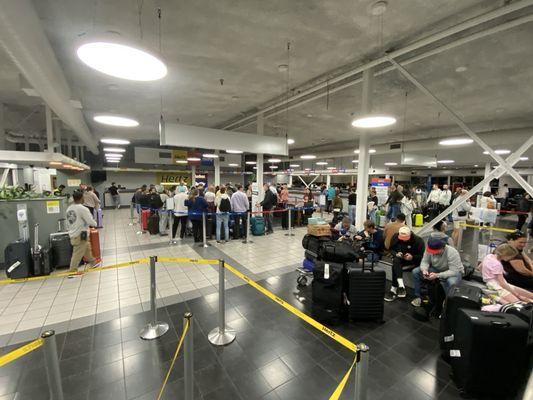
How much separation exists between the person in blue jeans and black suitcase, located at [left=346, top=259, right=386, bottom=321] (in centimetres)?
81

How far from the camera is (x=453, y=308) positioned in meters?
2.61

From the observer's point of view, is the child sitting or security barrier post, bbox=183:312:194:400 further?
the child sitting

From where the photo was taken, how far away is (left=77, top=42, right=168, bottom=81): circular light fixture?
207cm

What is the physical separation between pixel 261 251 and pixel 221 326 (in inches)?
141

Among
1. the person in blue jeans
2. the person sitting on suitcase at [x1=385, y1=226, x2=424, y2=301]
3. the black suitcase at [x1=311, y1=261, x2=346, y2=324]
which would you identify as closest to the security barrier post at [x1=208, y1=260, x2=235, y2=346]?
the black suitcase at [x1=311, y1=261, x2=346, y2=324]

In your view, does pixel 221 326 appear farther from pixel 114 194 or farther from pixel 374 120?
pixel 114 194

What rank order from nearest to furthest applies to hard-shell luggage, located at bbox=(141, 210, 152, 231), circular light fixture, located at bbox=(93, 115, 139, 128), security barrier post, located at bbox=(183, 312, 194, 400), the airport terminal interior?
security barrier post, located at bbox=(183, 312, 194, 400), the airport terminal interior, circular light fixture, located at bbox=(93, 115, 139, 128), hard-shell luggage, located at bbox=(141, 210, 152, 231)

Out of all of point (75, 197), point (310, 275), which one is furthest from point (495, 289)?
point (75, 197)

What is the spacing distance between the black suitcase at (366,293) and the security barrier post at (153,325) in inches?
98.8

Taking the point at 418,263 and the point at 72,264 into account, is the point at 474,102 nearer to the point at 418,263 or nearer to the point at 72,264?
the point at 418,263

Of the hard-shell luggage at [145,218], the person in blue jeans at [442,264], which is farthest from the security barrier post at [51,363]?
the hard-shell luggage at [145,218]

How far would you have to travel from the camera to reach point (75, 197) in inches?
181

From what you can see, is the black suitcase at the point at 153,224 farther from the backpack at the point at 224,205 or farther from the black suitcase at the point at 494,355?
the black suitcase at the point at 494,355

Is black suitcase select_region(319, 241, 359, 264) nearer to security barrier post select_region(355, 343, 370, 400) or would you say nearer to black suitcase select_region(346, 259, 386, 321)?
black suitcase select_region(346, 259, 386, 321)
